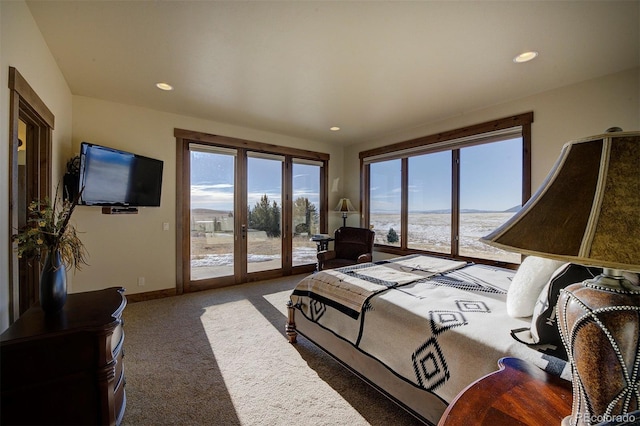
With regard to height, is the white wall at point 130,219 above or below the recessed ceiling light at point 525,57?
below

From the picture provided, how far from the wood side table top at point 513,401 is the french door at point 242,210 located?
4201 mm

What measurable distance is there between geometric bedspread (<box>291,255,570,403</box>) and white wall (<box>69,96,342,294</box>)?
2587 mm

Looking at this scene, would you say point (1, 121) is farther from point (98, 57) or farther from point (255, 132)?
point (255, 132)

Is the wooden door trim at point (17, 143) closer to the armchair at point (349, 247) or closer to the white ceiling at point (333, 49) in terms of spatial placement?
the white ceiling at point (333, 49)

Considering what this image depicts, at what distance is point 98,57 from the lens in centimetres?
259

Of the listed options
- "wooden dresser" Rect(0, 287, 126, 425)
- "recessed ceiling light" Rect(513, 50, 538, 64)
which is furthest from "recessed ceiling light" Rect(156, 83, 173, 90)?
"recessed ceiling light" Rect(513, 50, 538, 64)

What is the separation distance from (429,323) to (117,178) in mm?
3748

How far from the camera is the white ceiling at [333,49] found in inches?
78.0

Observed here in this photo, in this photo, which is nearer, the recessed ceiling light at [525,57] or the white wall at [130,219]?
the recessed ceiling light at [525,57]

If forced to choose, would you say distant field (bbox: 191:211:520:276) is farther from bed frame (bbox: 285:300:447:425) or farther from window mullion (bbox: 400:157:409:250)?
bed frame (bbox: 285:300:447:425)

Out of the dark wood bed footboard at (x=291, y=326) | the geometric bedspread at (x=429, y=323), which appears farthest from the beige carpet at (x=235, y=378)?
the geometric bedspread at (x=429, y=323)

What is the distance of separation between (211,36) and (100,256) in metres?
3.12

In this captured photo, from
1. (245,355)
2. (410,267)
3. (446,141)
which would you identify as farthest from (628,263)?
(446,141)

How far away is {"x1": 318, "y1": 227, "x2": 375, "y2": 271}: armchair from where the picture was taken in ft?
14.6
